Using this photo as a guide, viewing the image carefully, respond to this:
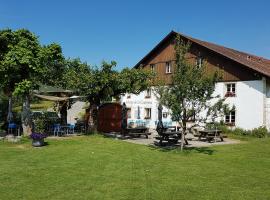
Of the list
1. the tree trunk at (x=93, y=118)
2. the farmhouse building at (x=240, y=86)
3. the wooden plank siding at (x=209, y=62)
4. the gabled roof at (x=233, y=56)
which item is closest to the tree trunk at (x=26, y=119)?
the tree trunk at (x=93, y=118)

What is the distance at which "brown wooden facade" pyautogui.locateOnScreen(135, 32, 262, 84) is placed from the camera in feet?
85.3

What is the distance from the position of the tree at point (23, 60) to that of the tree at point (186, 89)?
8.15 m

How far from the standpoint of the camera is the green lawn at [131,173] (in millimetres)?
9102

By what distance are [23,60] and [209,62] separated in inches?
623

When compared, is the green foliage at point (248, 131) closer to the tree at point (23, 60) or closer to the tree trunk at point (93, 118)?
the tree trunk at point (93, 118)

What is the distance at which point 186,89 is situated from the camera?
619 inches

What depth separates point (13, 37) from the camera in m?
20.4

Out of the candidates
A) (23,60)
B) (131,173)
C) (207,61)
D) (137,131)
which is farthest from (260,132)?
(23,60)

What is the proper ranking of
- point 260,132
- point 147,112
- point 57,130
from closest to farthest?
point 57,130 → point 260,132 → point 147,112

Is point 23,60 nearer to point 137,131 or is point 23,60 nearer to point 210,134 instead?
point 137,131

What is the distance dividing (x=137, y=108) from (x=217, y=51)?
1102 centimetres

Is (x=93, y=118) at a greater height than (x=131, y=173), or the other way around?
(x=93, y=118)

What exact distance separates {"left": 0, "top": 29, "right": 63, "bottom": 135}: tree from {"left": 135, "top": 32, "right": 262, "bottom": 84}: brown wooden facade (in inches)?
301

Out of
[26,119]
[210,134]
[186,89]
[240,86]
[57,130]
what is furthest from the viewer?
[240,86]
